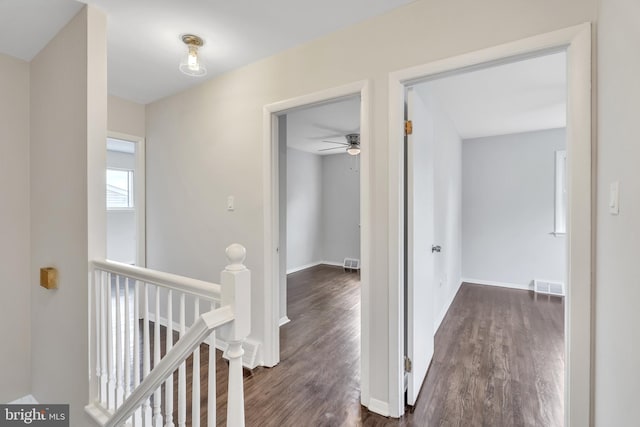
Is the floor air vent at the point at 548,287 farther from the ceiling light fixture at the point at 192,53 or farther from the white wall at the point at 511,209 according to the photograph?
the ceiling light fixture at the point at 192,53

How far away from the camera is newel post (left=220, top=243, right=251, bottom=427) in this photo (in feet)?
3.36

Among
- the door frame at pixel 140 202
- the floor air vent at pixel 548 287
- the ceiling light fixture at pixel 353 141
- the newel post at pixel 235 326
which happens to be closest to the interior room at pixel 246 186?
the newel post at pixel 235 326

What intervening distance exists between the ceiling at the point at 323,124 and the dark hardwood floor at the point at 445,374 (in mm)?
2196

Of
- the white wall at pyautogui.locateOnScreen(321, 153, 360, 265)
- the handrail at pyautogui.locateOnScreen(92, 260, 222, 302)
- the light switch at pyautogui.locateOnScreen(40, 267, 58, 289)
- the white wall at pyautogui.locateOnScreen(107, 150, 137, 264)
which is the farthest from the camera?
the white wall at pyautogui.locateOnScreen(321, 153, 360, 265)

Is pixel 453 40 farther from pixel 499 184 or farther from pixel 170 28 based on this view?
pixel 499 184

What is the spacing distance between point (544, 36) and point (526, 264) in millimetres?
4106

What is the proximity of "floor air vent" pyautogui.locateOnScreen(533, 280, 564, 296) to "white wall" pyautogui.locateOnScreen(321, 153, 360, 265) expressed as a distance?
2.89 metres

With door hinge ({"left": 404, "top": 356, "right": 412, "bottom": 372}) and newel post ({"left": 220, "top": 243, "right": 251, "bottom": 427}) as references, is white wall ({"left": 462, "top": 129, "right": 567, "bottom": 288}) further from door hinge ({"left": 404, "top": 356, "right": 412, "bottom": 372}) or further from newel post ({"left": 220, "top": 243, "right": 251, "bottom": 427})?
newel post ({"left": 220, "top": 243, "right": 251, "bottom": 427})

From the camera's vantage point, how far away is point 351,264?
5.99m

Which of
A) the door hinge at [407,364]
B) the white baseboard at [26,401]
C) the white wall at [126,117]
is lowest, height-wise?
the white baseboard at [26,401]

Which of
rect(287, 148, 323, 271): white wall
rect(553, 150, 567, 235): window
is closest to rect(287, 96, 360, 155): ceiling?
rect(287, 148, 323, 271): white wall

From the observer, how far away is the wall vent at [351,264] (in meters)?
5.88

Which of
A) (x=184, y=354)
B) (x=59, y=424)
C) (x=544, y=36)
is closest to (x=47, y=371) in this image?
(x=59, y=424)

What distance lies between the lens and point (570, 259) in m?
1.30
